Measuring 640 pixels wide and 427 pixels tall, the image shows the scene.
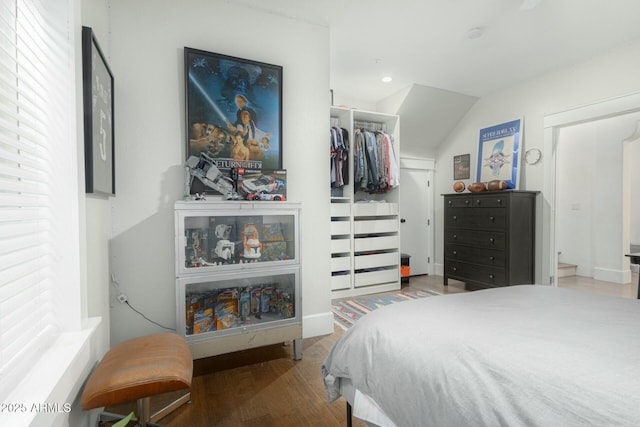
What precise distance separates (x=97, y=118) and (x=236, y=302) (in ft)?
4.26

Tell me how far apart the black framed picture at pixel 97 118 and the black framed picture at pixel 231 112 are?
18.0 inches

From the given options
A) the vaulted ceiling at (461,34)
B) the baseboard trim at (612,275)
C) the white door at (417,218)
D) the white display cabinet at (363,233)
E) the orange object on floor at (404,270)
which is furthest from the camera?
the white door at (417,218)

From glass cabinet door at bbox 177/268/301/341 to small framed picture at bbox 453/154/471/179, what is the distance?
3295 millimetres

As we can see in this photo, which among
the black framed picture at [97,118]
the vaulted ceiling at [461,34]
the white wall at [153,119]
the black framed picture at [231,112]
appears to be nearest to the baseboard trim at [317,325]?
the white wall at [153,119]

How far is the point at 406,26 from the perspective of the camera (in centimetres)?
268

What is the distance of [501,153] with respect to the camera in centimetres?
394

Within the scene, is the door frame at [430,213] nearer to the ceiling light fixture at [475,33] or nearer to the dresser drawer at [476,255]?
the dresser drawer at [476,255]

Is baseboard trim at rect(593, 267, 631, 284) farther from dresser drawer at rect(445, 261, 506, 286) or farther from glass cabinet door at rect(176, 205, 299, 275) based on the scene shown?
glass cabinet door at rect(176, 205, 299, 275)

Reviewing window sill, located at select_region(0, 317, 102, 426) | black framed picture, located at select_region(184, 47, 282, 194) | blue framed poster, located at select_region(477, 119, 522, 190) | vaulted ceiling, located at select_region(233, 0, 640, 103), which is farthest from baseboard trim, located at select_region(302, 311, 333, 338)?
blue framed poster, located at select_region(477, 119, 522, 190)

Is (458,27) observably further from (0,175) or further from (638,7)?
(0,175)

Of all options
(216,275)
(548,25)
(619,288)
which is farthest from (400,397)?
(619,288)

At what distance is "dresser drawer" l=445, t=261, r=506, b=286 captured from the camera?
3.47 metres

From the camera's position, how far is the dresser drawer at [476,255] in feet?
11.4

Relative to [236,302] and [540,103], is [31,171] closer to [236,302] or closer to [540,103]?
[236,302]
